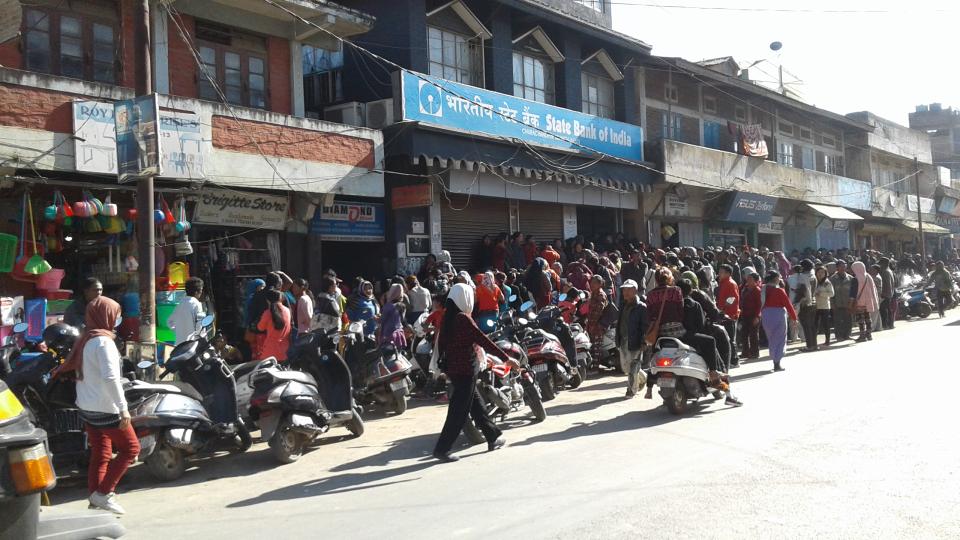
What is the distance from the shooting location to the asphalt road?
5258mm

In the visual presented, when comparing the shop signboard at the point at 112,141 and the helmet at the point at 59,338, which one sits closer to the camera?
the helmet at the point at 59,338

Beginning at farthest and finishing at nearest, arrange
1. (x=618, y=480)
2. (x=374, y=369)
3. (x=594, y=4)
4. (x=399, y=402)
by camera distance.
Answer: (x=594, y=4) < (x=399, y=402) < (x=374, y=369) < (x=618, y=480)

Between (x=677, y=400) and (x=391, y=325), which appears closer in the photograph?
(x=677, y=400)

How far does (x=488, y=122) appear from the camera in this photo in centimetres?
1770

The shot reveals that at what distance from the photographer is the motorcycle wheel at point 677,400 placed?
924 cm

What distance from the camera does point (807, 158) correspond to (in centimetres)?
3556

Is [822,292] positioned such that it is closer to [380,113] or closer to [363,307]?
[380,113]

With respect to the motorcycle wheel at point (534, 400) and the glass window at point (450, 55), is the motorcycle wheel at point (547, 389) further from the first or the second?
the glass window at point (450, 55)

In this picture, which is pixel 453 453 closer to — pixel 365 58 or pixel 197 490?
pixel 197 490

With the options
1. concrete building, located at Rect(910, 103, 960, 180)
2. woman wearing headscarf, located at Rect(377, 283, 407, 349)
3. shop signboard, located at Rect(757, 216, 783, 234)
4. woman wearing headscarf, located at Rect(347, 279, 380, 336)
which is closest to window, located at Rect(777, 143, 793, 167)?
shop signboard, located at Rect(757, 216, 783, 234)

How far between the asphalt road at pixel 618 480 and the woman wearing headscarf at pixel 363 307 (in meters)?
2.05

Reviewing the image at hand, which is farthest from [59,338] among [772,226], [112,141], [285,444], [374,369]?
[772,226]

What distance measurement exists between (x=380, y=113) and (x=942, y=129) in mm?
73762

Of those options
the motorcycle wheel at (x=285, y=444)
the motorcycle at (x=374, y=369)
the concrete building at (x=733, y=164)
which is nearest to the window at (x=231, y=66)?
the motorcycle at (x=374, y=369)
